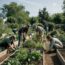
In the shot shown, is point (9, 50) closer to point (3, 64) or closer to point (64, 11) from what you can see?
point (3, 64)

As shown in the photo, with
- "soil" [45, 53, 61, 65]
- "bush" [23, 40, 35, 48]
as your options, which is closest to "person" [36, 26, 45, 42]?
"bush" [23, 40, 35, 48]

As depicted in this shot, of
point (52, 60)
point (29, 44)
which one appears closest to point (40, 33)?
point (29, 44)

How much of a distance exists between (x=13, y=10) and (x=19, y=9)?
9.31 ft

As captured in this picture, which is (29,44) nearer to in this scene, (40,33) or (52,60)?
(40,33)

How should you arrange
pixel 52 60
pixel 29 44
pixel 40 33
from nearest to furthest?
1. pixel 52 60
2. pixel 29 44
3. pixel 40 33

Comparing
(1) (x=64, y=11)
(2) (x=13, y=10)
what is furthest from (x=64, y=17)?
(2) (x=13, y=10)

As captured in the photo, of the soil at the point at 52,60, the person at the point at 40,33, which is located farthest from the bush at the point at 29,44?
the soil at the point at 52,60

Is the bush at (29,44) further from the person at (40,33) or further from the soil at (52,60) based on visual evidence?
the soil at (52,60)

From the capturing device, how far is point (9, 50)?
11.1m

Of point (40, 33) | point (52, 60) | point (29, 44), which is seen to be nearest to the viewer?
point (52, 60)

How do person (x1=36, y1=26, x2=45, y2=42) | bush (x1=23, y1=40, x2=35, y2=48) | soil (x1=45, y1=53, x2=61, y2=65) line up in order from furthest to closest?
person (x1=36, y1=26, x2=45, y2=42) < bush (x1=23, y1=40, x2=35, y2=48) < soil (x1=45, y1=53, x2=61, y2=65)

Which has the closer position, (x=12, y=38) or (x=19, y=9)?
(x=12, y=38)

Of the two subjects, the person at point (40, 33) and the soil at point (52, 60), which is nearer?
the soil at point (52, 60)

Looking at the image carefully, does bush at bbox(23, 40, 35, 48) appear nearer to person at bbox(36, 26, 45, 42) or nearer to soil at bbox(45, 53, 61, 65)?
person at bbox(36, 26, 45, 42)
